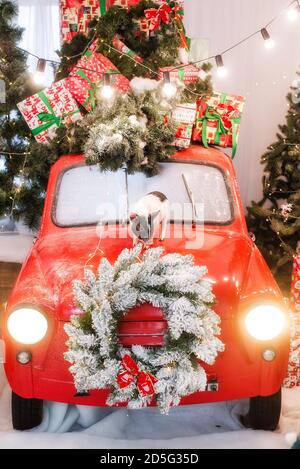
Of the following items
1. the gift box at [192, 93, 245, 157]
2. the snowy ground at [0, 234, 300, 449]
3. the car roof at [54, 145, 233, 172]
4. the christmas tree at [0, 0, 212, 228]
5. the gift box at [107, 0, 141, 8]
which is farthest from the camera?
the gift box at [107, 0, 141, 8]

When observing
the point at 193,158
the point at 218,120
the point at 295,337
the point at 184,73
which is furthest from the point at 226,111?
the point at 295,337

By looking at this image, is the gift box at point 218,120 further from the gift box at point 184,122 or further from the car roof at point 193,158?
the car roof at point 193,158

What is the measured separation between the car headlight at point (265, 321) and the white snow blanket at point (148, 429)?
660 mm

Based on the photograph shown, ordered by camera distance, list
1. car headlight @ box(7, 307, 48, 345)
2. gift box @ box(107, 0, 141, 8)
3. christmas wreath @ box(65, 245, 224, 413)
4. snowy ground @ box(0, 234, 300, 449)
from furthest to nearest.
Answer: gift box @ box(107, 0, 141, 8) < snowy ground @ box(0, 234, 300, 449) < car headlight @ box(7, 307, 48, 345) < christmas wreath @ box(65, 245, 224, 413)

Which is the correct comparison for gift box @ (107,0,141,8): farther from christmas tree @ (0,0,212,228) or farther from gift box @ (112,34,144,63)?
gift box @ (112,34,144,63)

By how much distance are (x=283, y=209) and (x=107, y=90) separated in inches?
83.6

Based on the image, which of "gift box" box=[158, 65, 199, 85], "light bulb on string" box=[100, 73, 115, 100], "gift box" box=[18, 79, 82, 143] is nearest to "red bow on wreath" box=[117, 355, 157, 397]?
"light bulb on string" box=[100, 73, 115, 100]

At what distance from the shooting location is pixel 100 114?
352 cm

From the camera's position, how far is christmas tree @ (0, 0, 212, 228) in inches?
131

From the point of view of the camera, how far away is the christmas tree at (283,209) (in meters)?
4.82

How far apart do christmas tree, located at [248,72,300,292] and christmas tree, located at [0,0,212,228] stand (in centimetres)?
114

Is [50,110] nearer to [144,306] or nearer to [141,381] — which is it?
[144,306]

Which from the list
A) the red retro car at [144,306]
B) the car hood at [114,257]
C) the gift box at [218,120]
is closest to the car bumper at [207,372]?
the red retro car at [144,306]

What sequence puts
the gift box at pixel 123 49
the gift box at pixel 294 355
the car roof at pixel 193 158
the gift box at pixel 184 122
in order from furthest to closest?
1. the gift box at pixel 123 49
2. the gift box at pixel 184 122
3. the car roof at pixel 193 158
4. the gift box at pixel 294 355
